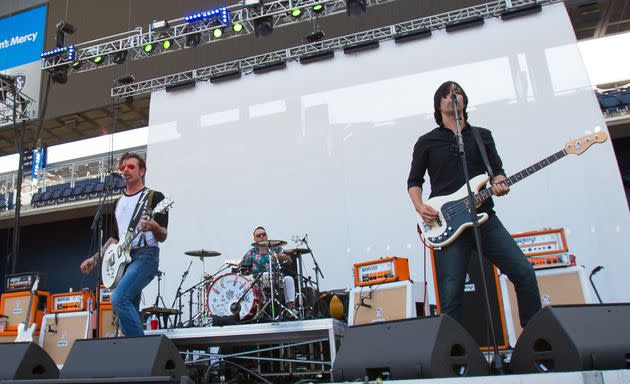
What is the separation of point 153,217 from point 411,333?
218 centimetres

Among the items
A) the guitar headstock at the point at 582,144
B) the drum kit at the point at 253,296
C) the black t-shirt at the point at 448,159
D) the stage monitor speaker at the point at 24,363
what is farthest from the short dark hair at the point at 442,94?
the drum kit at the point at 253,296

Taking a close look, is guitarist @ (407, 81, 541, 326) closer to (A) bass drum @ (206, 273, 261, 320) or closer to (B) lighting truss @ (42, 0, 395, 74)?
(A) bass drum @ (206, 273, 261, 320)

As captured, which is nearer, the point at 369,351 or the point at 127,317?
the point at 369,351

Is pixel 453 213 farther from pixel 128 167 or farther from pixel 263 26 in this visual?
pixel 263 26

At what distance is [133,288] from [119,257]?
299mm

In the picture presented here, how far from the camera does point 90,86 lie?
12211mm

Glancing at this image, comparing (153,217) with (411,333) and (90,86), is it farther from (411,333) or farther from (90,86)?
(90,86)

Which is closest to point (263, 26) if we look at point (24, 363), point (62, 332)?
point (62, 332)

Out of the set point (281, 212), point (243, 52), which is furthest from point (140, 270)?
point (243, 52)

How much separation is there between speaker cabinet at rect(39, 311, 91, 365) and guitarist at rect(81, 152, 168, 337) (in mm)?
2391

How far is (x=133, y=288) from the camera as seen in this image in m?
3.48

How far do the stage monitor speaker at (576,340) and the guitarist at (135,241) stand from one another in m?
2.42

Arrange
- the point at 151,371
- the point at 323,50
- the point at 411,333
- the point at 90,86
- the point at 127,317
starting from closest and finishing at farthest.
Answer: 1. the point at 411,333
2. the point at 151,371
3. the point at 127,317
4. the point at 323,50
5. the point at 90,86

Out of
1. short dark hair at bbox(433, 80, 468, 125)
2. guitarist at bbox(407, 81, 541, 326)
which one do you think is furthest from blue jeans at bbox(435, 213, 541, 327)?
short dark hair at bbox(433, 80, 468, 125)
